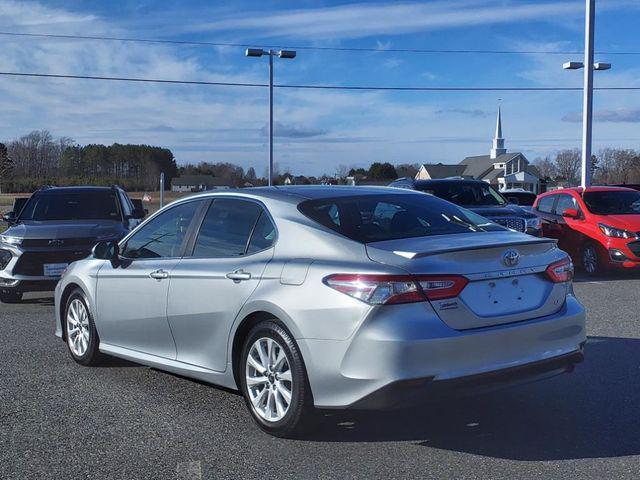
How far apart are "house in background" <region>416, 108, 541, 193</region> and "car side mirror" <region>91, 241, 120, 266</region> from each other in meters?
79.7

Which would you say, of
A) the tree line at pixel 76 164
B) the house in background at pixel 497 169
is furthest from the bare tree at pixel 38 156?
the house in background at pixel 497 169

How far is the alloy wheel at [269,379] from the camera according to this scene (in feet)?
15.7

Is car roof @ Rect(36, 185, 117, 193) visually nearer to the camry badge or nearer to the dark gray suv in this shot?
the dark gray suv

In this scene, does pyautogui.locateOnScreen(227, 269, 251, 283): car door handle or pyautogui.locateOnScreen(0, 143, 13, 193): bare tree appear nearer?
pyautogui.locateOnScreen(227, 269, 251, 283): car door handle

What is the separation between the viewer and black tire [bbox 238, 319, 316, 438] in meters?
4.62

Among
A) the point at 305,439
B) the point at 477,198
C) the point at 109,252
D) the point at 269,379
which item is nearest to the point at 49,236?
the point at 109,252

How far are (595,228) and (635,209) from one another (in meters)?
1.15

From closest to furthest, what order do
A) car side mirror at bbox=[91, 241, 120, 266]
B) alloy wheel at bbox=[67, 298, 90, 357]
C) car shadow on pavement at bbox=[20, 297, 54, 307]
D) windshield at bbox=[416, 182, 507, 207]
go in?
car side mirror at bbox=[91, 241, 120, 266]
alloy wheel at bbox=[67, 298, 90, 357]
car shadow on pavement at bbox=[20, 297, 54, 307]
windshield at bbox=[416, 182, 507, 207]

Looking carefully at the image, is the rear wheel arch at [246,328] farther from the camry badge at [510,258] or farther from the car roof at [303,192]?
the camry badge at [510,258]

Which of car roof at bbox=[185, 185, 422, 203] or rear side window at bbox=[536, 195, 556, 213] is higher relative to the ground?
car roof at bbox=[185, 185, 422, 203]

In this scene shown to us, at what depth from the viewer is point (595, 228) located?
13422 mm

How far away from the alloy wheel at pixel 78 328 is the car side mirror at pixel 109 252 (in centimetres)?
72

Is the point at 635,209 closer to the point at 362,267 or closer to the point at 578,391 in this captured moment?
the point at 578,391

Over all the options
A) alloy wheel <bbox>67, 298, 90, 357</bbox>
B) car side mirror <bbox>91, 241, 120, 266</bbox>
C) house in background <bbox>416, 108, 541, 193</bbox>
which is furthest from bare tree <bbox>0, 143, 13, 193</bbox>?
car side mirror <bbox>91, 241, 120, 266</bbox>
